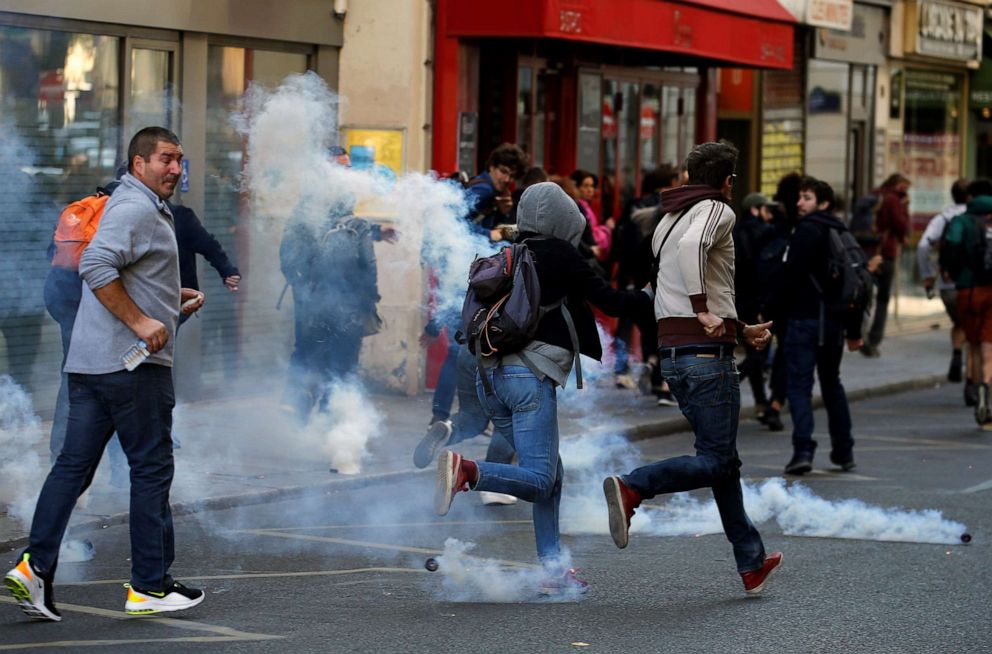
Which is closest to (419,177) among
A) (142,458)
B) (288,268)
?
(288,268)

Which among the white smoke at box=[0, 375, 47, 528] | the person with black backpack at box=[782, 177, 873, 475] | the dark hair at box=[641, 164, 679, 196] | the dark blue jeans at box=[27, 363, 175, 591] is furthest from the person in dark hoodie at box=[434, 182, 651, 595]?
the dark hair at box=[641, 164, 679, 196]

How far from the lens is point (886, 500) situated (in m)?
9.21

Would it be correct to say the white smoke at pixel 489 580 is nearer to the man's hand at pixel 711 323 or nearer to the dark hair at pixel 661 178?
the man's hand at pixel 711 323

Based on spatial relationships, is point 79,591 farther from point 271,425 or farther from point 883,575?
point 271,425

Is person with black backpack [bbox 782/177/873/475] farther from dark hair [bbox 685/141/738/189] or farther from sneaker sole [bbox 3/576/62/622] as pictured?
sneaker sole [bbox 3/576/62/622]

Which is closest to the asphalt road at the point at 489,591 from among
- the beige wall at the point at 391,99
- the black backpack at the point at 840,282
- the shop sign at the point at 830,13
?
the black backpack at the point at 840,282

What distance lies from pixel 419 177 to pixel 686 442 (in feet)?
9.50

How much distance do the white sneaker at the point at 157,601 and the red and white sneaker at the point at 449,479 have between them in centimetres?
101

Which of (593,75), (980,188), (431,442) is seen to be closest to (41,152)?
(431,442)

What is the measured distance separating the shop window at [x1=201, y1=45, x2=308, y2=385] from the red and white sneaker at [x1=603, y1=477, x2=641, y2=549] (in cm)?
599

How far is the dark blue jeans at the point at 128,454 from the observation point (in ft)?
19.9

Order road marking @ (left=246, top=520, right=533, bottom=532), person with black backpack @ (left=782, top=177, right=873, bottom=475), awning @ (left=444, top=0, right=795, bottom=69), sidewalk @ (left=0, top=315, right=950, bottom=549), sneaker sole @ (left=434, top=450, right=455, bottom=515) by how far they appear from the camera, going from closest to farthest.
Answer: sneaker sole @ (left=434, top=450, right=455, bottom=515) → road marking @ (left=246, top=520, right=533, bottom=532) → sidewalk @ (left=0, top=315, right=950, bottom=549) → person with black backpack @ (left=782, top=177, right=873, bottom=475) → awning @ (left=444, top=0, right=795, bottom=69)

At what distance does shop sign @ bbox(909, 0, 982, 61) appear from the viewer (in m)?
22.2

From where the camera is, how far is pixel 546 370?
21.2ft
